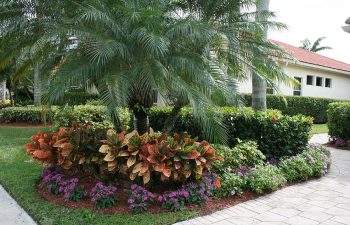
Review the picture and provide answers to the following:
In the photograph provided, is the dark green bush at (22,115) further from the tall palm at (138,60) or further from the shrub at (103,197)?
the shrub at (103,197)

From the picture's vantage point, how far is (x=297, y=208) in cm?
510

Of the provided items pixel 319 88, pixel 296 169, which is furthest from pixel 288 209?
pixel 319 88

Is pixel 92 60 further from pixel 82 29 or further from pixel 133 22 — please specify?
pixel 133 22

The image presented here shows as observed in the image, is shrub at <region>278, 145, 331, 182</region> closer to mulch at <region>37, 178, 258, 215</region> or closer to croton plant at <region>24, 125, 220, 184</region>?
mulch at <region>37, 178, 258, 215</region>

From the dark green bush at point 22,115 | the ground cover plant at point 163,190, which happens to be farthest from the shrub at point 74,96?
the dark green bush at point 22,115

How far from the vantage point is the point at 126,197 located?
526 centimetres

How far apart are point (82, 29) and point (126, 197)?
102 inches

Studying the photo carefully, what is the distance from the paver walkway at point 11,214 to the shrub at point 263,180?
3389 millimetres

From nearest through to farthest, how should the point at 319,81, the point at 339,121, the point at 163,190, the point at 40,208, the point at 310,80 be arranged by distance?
1. the point at 40,208
2. the point at 163,190
3. the point at 339,121
4. the point at 310,80
5. the point at 319,81

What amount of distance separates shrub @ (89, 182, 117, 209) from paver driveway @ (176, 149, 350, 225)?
1136 millimetres

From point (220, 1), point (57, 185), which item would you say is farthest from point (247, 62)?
point (57, 185)

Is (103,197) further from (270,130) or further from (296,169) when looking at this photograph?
(270,130)

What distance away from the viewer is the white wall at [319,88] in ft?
64.0

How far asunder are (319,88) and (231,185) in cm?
1877
